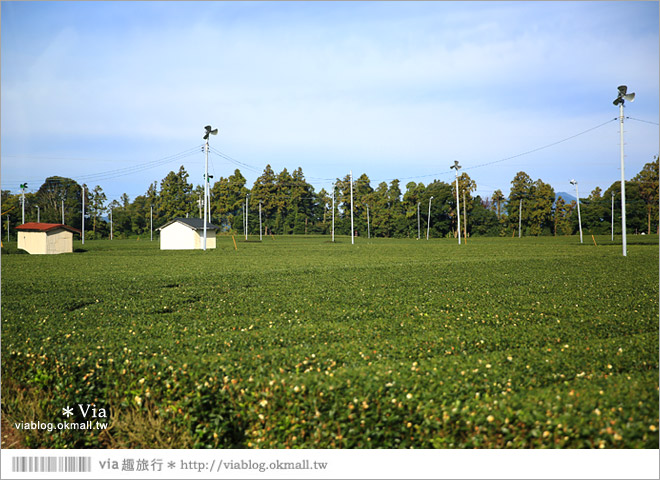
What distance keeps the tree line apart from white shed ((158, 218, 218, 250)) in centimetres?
646

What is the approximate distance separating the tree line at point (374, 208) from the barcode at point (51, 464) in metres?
32.7

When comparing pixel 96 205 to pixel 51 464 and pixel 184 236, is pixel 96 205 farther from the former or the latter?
pixel 51 464

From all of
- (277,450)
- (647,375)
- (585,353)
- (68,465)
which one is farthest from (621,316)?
(68,465)

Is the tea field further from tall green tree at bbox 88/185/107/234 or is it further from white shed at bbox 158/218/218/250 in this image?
tall green tree at bbox 88/185/107/234

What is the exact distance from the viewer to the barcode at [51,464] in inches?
126

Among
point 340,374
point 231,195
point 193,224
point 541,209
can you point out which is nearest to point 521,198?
point 541,209

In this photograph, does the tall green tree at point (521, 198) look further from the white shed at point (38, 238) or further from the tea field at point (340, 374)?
the tea field at point (340, 374)

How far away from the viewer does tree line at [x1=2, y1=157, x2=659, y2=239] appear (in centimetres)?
3775

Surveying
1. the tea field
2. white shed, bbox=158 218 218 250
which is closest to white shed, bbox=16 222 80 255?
white shed, bbox=158 218 218 250

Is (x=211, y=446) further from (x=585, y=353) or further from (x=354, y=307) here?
(x=354, y=307)

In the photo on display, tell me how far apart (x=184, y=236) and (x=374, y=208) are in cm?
2605

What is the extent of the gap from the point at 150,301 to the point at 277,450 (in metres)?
5.37

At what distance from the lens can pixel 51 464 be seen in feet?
10.7

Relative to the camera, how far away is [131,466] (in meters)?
3.28
